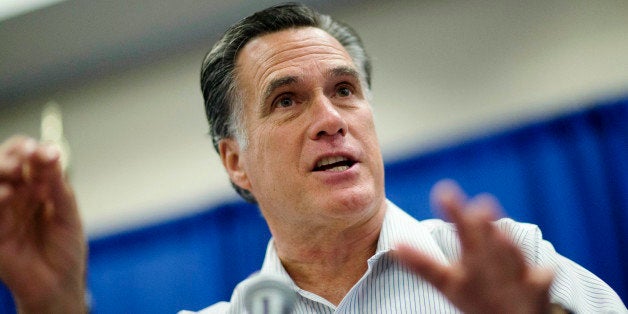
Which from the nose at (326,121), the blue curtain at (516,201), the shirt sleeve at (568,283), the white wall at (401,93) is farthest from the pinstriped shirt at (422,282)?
the white wall at (401,93)

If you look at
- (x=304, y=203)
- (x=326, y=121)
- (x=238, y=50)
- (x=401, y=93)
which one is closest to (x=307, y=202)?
(x=304, y=203)

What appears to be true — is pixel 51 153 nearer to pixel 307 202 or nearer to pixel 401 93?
pixel 307 202

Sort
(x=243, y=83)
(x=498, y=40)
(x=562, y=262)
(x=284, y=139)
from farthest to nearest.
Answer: (x=498, y=40), (x=243, y=83), (x=284, y=139), (x=562, y=262)

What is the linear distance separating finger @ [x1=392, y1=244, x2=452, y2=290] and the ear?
42.5 inches

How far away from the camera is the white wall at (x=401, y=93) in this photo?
3.66 metres

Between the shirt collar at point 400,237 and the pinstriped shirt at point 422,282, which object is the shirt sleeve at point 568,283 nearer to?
the pinstriped shirt at point 422,282

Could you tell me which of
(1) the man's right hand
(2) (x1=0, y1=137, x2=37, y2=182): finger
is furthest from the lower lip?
(2) (x1=0, y1=137, x2=37, y2=182): finger

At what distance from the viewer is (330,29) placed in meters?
1.91

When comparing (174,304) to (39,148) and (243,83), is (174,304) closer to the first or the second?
(243,83)

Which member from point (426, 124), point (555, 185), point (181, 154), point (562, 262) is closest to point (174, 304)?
point (181, 154)

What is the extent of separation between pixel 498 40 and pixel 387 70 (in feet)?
2.34

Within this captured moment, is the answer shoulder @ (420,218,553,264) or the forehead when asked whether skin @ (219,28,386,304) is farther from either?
shoulder @ (420,218,553,264)

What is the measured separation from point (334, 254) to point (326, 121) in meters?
0.34

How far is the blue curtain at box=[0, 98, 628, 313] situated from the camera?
A: 3320 mm
